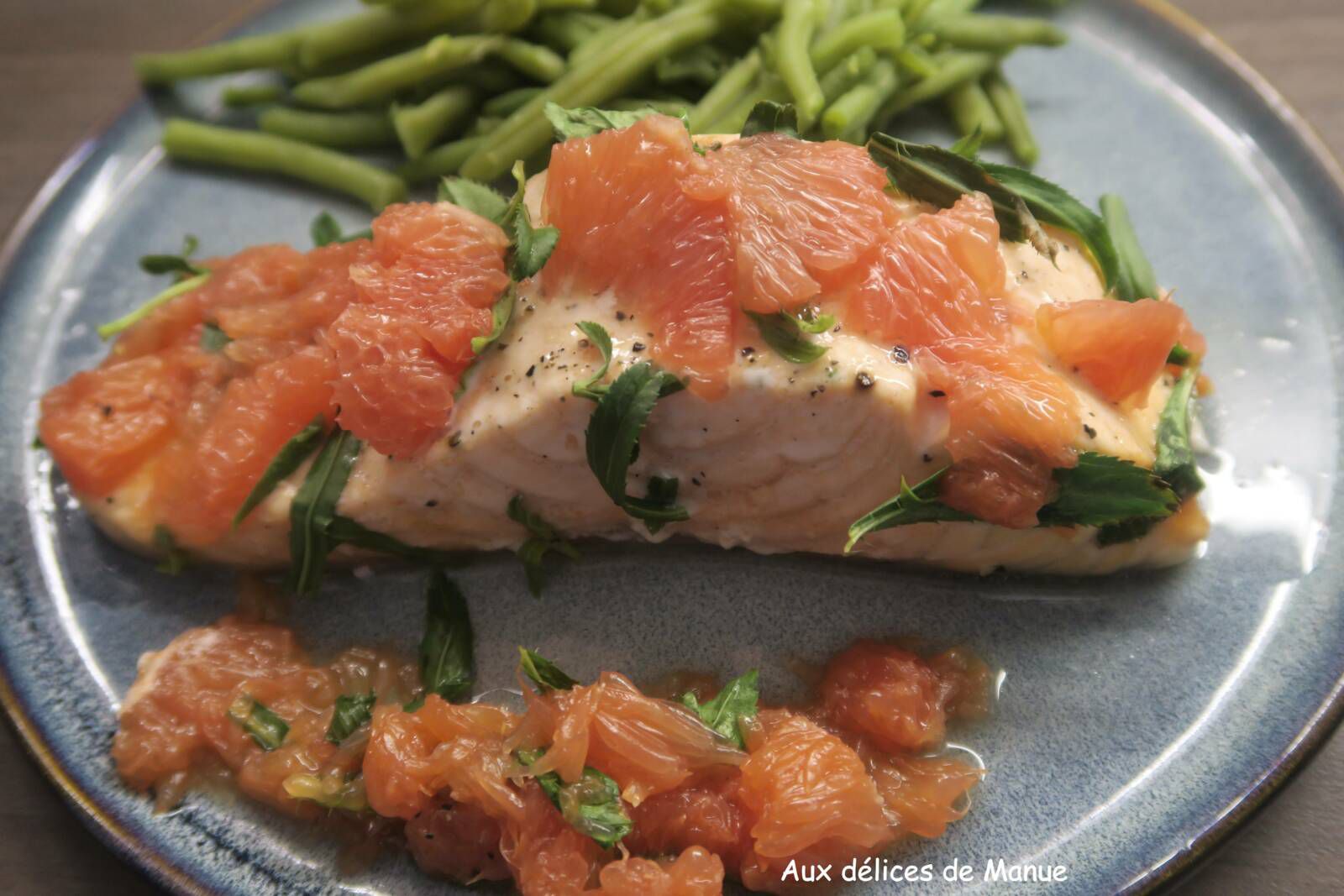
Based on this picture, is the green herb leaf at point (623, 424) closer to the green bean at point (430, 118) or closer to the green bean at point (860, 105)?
the green bean at point (860, 105)

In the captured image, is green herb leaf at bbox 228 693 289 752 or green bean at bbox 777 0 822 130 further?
green bean at bbox 777 0 822 130

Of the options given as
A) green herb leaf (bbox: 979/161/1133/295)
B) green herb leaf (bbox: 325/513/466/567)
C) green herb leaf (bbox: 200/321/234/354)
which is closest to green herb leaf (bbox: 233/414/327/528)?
green herb leaf (bbox: 325/513/466/567)

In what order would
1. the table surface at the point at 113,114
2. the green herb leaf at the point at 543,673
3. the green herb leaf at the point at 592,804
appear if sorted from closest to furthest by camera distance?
the green herb leaf at the point at 592,804
the green herb leaf at the point at 543,673
the table surface at the point at 113,114

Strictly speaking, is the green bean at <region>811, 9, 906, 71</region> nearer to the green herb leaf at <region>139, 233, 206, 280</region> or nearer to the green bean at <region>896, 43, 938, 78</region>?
the green bean at <region>896, 43, 938, 78</region>

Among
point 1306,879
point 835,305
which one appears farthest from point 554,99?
point 1306,879

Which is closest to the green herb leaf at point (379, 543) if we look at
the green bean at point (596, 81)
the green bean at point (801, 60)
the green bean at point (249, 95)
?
the green bean at point (596, 81)

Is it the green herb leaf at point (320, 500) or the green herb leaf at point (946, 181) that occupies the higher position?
the green herb leaf at point (946, 181)

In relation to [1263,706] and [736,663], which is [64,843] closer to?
[736,663]
